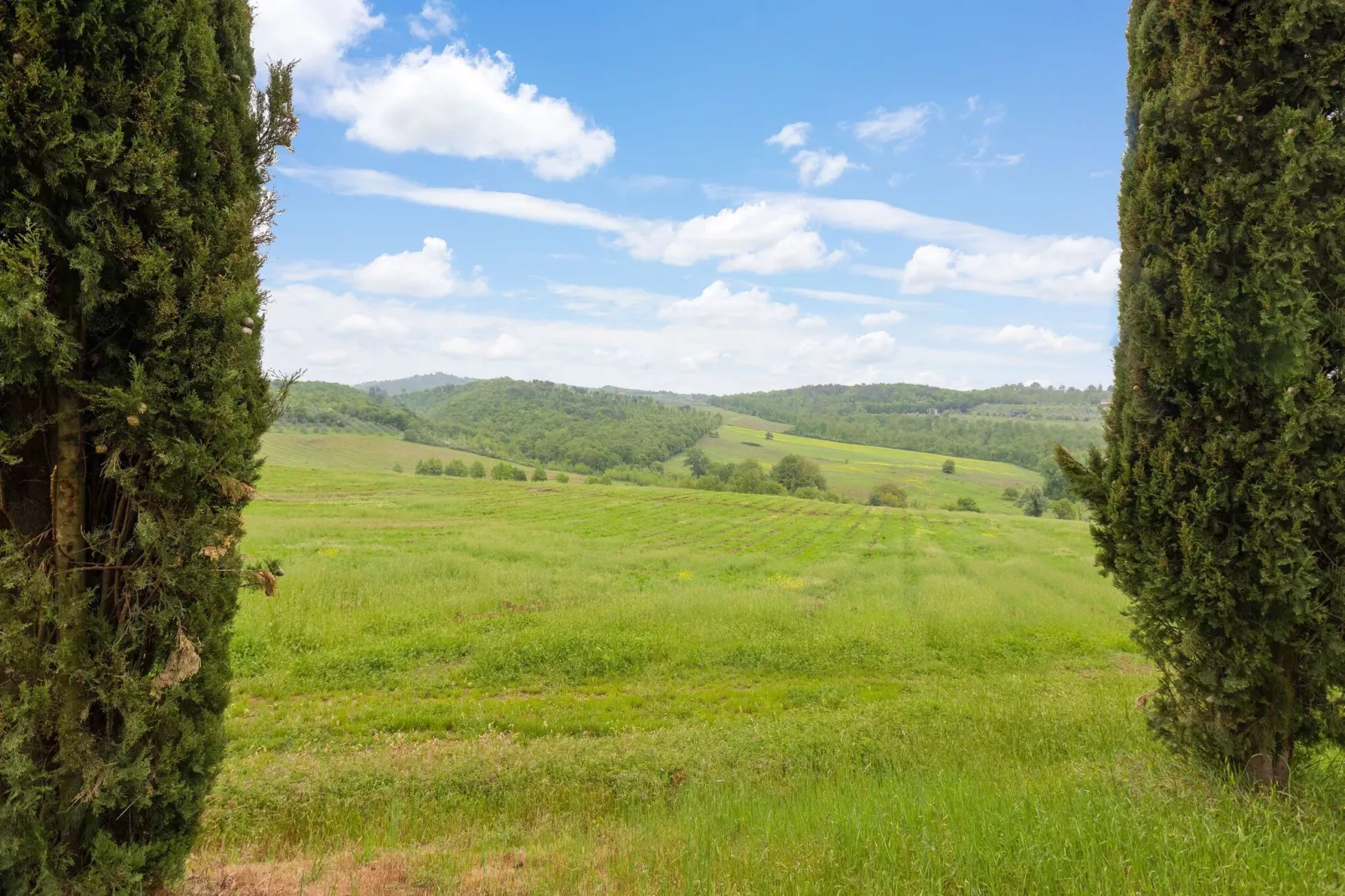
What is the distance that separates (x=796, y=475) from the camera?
96.8 meters

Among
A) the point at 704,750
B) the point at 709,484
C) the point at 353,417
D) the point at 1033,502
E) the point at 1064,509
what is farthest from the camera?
the point at 353,417

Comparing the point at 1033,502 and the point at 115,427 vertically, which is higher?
the point at 115,427

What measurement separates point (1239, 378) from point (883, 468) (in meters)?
117

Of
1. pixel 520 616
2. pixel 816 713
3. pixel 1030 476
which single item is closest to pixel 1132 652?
pixel 816 713

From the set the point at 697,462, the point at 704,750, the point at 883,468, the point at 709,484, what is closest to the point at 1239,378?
the point at 704,750

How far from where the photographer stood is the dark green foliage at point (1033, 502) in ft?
264

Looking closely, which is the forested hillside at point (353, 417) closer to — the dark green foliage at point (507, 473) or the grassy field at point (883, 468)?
the dark green foliage at point (507, 473)

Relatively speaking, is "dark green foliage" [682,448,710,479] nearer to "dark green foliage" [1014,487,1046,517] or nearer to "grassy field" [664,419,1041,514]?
"grassy field" [664,419,1041,514]

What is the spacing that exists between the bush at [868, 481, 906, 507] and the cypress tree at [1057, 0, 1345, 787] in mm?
76956

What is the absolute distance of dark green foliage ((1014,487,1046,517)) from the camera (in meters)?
80.4

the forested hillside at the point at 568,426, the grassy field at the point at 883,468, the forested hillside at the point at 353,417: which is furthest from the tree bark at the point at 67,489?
Result: the forested hillside at the point at 353,417

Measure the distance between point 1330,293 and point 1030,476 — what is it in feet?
408

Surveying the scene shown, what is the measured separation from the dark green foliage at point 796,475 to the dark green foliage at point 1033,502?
88.4 ft

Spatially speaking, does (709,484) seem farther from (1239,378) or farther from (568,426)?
(1239,378)
